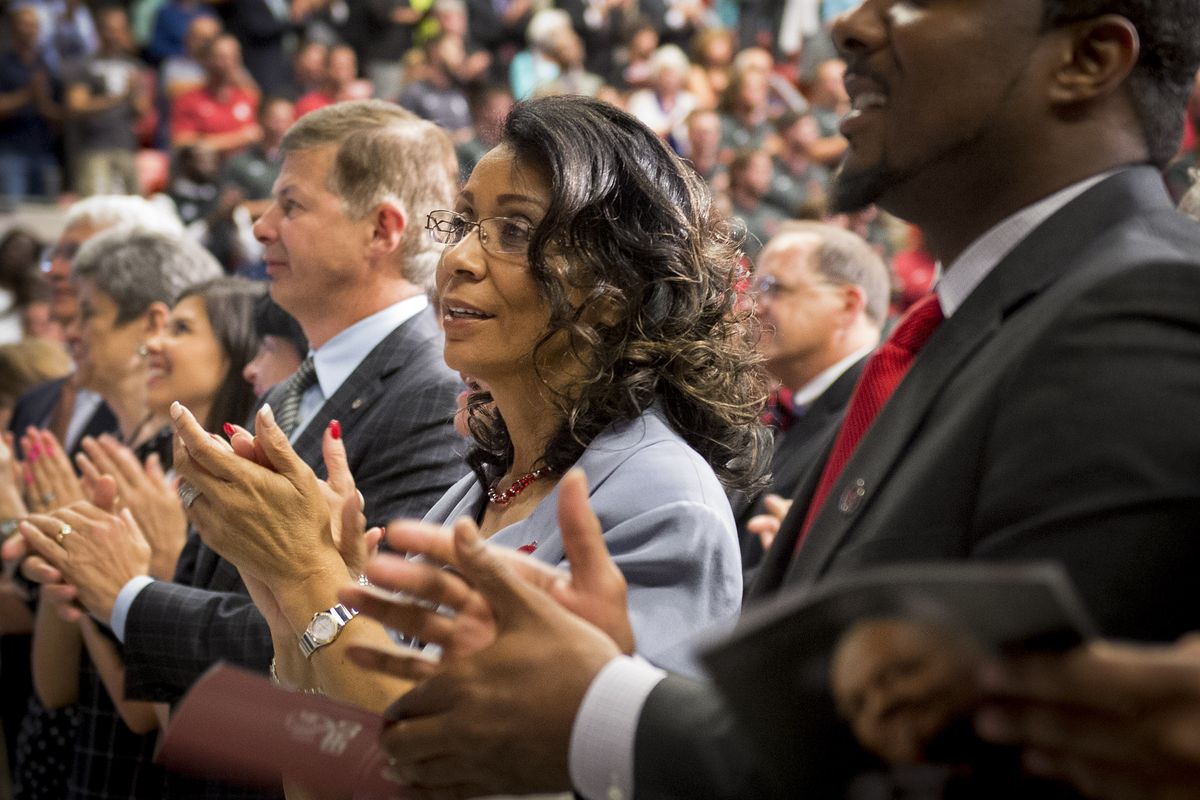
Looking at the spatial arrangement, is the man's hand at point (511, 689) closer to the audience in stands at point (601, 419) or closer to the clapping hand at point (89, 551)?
the audience in stands at point (601, 419)

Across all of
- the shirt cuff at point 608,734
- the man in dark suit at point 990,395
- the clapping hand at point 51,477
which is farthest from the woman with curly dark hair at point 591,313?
the clapping hand at point 51,477

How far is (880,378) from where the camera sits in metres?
1.37

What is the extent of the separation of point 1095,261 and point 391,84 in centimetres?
1028

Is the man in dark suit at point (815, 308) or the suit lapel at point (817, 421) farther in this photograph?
the man in dark suit at point (815, 308)

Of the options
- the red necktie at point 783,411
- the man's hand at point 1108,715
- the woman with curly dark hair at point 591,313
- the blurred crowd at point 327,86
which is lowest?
the blurred crowd at point 327,86

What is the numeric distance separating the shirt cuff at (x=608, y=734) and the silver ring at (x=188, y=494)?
95 cm

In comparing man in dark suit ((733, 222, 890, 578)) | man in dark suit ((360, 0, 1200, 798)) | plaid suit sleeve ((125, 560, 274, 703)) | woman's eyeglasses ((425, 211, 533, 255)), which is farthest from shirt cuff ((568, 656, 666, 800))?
man in dark suit ((733, 222, 890, 578))

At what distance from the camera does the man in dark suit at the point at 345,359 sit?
7.84 feet

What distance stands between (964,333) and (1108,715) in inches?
17.3

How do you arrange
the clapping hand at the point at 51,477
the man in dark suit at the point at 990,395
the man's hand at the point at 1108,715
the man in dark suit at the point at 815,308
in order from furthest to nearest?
1. the man in dark suit at the point at 815,308
2. the clapping hand at the point at 51,477
3. the man in dark suit at the point at 990,395
4. the man's hand at the point at 1108,715

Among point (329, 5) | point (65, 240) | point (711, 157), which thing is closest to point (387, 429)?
point (65, 240)

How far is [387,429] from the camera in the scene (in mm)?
2457

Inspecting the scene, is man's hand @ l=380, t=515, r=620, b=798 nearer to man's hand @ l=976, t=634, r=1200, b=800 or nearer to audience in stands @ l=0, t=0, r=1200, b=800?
audience in stands @ l=0, t=0, r=1200, b=800

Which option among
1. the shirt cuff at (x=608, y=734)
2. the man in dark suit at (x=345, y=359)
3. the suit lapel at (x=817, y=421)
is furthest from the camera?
the suit lapel at (x=817, y=421)
